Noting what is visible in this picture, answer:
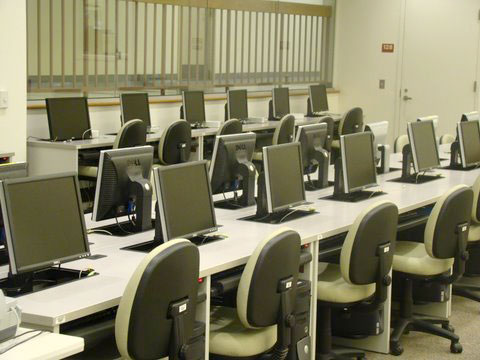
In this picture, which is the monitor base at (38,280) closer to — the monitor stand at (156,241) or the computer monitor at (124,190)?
the monitor stand at (156,241)

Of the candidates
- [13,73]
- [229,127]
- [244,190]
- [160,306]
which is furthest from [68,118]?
[160,306]

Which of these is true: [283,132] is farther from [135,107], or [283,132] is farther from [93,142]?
[93,142]

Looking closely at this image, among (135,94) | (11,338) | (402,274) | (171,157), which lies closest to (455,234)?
(402,274)

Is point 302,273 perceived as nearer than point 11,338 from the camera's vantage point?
No

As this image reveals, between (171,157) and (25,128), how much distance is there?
133 centimetres

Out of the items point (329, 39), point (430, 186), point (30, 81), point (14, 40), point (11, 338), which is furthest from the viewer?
point (329, 39)

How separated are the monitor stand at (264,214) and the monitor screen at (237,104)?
4.50 m

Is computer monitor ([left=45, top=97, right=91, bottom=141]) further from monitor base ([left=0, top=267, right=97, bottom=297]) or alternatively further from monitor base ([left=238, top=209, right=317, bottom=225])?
monitor base ([left=0, top=267, right=97, bottom=297])

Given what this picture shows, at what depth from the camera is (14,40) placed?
650 cm

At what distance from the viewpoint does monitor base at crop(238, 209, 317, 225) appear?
4383 mm

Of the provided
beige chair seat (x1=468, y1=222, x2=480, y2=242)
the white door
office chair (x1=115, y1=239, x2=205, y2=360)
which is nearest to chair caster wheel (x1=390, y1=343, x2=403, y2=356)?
beige chair seat (x1=468, y1=222, x2=480, y2=242)

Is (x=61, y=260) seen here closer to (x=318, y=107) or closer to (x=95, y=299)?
(x=95, y=299)

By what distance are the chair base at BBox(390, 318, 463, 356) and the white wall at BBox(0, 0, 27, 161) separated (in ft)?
11.0

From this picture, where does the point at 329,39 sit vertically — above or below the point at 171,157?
above
